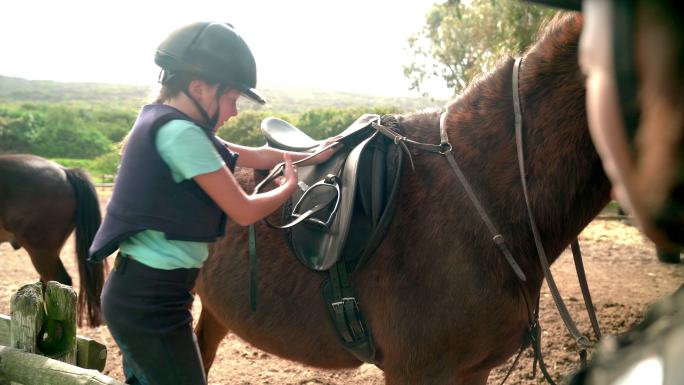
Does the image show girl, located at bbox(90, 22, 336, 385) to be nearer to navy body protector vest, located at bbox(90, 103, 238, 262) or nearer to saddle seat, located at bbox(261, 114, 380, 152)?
navy body protector vest, located at bbox(90, 103, 238, 262)

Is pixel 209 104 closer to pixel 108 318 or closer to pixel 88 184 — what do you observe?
pixel 108 318

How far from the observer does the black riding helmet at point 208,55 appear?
178 cm

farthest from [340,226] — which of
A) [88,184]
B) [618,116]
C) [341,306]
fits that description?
[88,184]

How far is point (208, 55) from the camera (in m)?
1.79

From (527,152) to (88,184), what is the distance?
200 inches

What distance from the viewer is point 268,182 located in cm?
258

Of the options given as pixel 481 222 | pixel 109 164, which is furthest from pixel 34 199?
pixel 109 164

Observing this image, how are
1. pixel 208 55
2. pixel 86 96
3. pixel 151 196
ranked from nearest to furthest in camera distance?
pixel 151 196, pixel 208 55, pixel 86 96

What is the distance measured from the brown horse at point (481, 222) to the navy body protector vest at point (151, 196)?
760 mm

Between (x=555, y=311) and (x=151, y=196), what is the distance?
4631 mm

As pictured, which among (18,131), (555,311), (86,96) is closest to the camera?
(555,311)

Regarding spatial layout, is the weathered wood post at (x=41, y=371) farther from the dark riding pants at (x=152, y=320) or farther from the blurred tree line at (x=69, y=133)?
the blurred tree line at (x=69, y=133)

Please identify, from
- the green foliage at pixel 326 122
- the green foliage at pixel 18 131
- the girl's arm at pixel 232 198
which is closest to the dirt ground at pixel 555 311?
the girl's arm at pixel 232 198

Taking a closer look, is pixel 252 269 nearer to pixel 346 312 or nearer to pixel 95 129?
pixel 346 312
